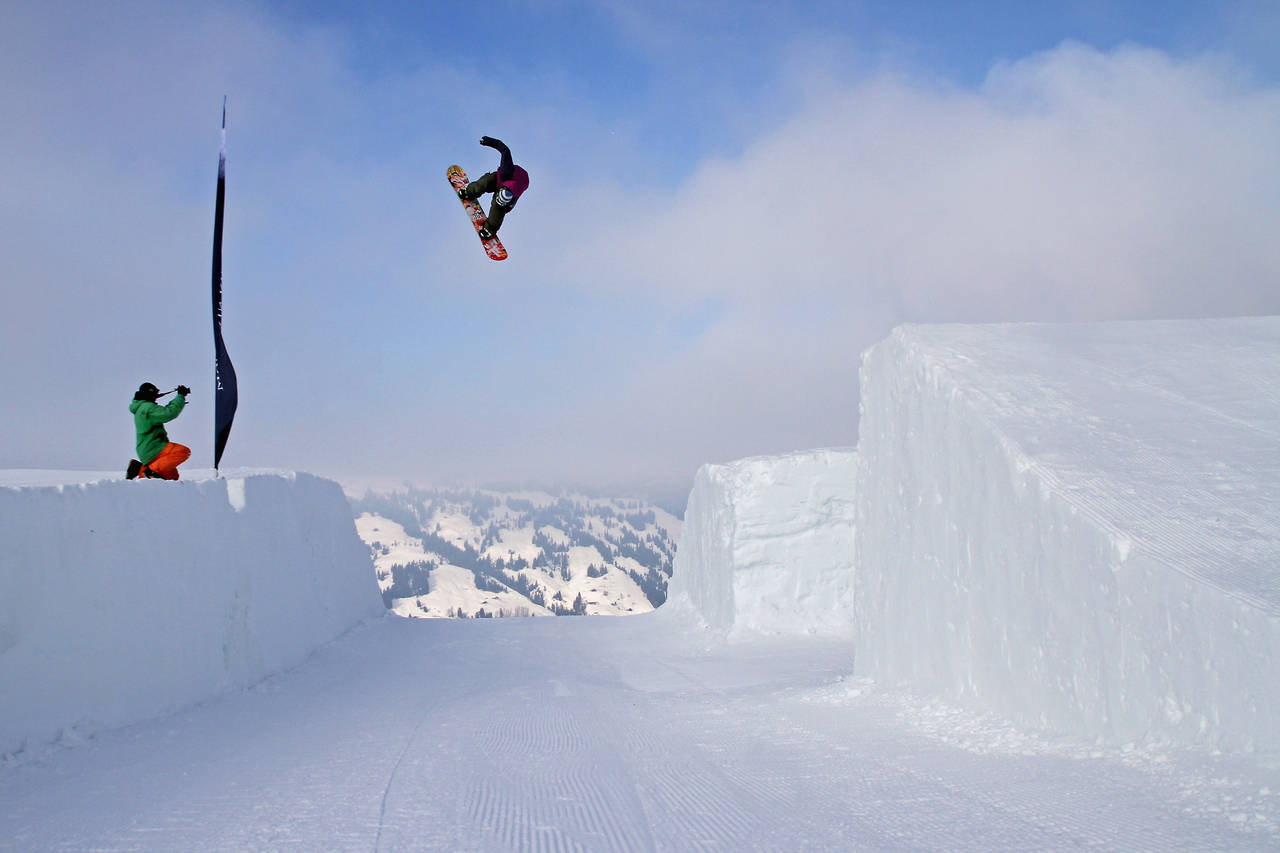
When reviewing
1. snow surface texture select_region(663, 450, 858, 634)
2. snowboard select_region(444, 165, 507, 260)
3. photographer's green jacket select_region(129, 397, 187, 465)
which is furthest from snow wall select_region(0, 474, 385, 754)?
snow surface texture select_region(663, 450, 858, 634)

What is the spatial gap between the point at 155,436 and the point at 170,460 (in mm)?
331

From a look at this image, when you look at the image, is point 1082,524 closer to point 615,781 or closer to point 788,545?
point 615,781

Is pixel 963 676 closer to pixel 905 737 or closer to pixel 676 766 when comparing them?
pixel 905 737

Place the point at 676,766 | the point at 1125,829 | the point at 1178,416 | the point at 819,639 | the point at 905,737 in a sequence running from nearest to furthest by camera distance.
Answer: the point at 1125,829
the point at 676,766
the point at 905,737
the point at 1178,416
the point at 819,639

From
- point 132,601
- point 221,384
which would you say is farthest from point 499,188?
point 132,601

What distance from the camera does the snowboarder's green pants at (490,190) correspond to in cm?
1103

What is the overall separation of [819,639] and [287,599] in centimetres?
994

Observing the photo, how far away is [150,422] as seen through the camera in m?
9.02

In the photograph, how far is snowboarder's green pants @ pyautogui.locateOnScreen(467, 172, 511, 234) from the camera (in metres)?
11.0

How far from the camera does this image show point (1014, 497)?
6.54m

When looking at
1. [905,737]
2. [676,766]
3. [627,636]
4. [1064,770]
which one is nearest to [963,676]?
[905,737]

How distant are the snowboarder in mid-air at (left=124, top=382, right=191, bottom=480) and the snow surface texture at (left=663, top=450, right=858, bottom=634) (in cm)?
1133

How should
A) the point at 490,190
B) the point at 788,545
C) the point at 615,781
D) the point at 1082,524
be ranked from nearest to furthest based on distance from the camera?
the point at 615,781
the point at 1082,524
the point at 490,190
the point at 788,545

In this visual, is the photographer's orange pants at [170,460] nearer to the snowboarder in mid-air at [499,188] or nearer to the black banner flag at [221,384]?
the black banner flag at [221,384]
